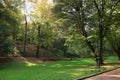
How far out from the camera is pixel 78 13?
26.2 metres

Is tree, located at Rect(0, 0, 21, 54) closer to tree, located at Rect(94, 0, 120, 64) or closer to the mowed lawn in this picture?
the mowed lawn

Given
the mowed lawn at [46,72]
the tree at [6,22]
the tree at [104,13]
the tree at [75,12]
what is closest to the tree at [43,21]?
the tree at [6,22]

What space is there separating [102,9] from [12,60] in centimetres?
1561

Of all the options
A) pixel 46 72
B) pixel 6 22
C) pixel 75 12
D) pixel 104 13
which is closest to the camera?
pixel 46 72

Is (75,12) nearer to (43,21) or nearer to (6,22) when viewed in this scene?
(6,22)

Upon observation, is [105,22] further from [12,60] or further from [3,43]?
[12,60]

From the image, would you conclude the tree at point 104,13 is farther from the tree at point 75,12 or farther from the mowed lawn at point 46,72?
the mowed lawn at point 46,72

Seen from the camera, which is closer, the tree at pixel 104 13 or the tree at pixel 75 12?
the tree at pixel 104 13

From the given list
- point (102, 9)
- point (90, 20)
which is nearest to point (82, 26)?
point (90, 20)

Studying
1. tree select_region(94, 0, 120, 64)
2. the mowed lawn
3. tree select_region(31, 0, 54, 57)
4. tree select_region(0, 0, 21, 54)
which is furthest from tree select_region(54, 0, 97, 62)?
tree select_region(31, 0, 54, 57)

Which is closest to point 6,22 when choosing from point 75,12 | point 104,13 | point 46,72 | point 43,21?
point 75,12

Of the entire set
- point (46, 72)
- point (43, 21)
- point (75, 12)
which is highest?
point (43, 21)

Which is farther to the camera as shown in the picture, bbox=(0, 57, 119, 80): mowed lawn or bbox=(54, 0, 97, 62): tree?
bbox=(54, 0, 97, 62): tree

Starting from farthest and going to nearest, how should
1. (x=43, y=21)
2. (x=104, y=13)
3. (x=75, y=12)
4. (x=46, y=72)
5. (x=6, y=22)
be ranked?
(x=43, y=21), (x=6, y=22), (x=75, y=12), (x=104, y=13), (x=46, y=72)
